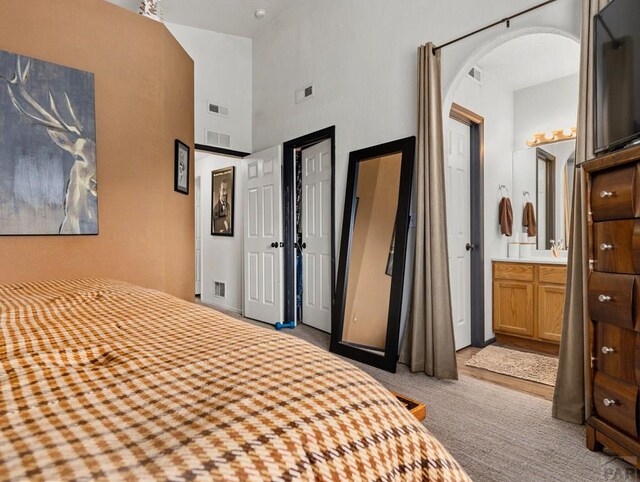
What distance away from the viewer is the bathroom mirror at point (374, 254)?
115 inches

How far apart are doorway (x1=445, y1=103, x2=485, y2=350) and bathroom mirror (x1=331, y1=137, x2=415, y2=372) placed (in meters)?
0.72

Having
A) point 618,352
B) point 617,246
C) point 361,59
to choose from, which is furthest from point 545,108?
point 618,352

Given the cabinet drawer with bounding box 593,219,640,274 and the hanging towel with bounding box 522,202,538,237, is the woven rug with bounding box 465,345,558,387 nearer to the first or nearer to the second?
the hanging towel with bounding box 522,202,538,237

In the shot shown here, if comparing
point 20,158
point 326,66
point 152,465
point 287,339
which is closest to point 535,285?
point 326,66

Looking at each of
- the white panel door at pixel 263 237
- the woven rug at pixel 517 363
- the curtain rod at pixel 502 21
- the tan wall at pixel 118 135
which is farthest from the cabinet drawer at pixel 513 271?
the tan wall at pixel 118 135

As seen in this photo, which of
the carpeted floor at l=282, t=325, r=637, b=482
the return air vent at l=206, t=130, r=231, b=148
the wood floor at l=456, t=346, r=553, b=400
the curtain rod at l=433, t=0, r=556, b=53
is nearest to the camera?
the carpeted floor at l=282, t=325, r=637, b=482

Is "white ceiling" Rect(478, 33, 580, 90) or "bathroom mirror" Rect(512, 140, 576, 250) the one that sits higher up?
"white ceiling" Rect(478, 33, 580, 90)

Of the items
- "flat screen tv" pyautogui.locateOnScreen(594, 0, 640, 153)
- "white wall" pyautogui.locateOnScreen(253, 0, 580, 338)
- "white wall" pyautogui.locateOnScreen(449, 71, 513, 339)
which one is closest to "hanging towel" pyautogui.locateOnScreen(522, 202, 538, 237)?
"white wall" pyautogui.locateOnScreen(449, 71, 513, 339)

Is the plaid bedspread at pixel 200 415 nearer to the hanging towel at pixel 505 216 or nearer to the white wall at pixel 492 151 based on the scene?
the white wall at pixel 492 151

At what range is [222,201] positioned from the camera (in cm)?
541

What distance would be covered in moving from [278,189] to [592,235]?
3183 mm

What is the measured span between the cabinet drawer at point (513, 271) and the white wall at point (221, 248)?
10.3 ft

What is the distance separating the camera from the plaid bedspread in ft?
1.25

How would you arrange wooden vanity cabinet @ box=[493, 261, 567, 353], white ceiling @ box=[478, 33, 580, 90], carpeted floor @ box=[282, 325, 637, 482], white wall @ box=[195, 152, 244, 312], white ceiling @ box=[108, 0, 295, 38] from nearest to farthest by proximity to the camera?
carpeted floor @ box=[282, 325, 637, 482]
white ceiling @ box=[478, 33, 580, 90]
wooden vanity cabinet @ box=[493, 261, 567, 353]
white ceiling @ box=[108, 0, 295, 38]
white wall @ box=[195, 152, 244, 312]
